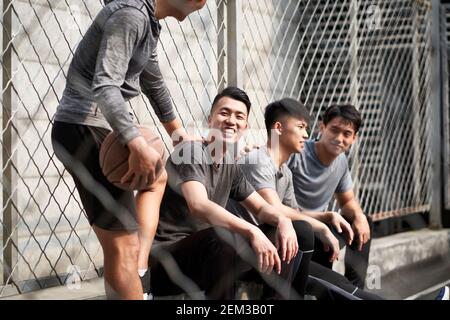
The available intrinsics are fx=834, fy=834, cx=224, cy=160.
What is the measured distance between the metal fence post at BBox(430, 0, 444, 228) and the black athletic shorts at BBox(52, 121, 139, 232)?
4.53 m

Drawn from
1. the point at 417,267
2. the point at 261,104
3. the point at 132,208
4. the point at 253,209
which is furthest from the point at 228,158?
the point at 417,267

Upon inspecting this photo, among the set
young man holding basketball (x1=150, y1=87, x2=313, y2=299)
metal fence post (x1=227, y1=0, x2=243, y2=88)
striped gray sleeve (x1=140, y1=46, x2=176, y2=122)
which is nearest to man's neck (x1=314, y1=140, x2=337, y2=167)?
metal fence post (x1=227, y1=0, x2=243, y2=88)

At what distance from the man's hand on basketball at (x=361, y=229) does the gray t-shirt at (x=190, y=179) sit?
92 cm

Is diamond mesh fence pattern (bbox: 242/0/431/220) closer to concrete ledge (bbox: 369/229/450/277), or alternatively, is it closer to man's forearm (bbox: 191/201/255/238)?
concrete ledge (bbox: 369/229/450/277)

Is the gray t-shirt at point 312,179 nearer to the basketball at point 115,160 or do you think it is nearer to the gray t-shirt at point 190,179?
the gray t-shirt at point 190,179

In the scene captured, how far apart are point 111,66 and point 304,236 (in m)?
1.21

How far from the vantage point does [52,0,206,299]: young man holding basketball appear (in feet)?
8.30

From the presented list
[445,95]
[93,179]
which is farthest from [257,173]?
[445,95]

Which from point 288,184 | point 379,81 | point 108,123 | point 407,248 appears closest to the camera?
point 108,123

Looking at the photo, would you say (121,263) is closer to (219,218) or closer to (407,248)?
(219,218)

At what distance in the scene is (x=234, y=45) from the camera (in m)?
3.96

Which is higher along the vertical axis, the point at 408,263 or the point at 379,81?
the point at 379,81

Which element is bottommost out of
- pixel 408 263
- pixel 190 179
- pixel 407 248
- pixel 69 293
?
pixel 408 263
